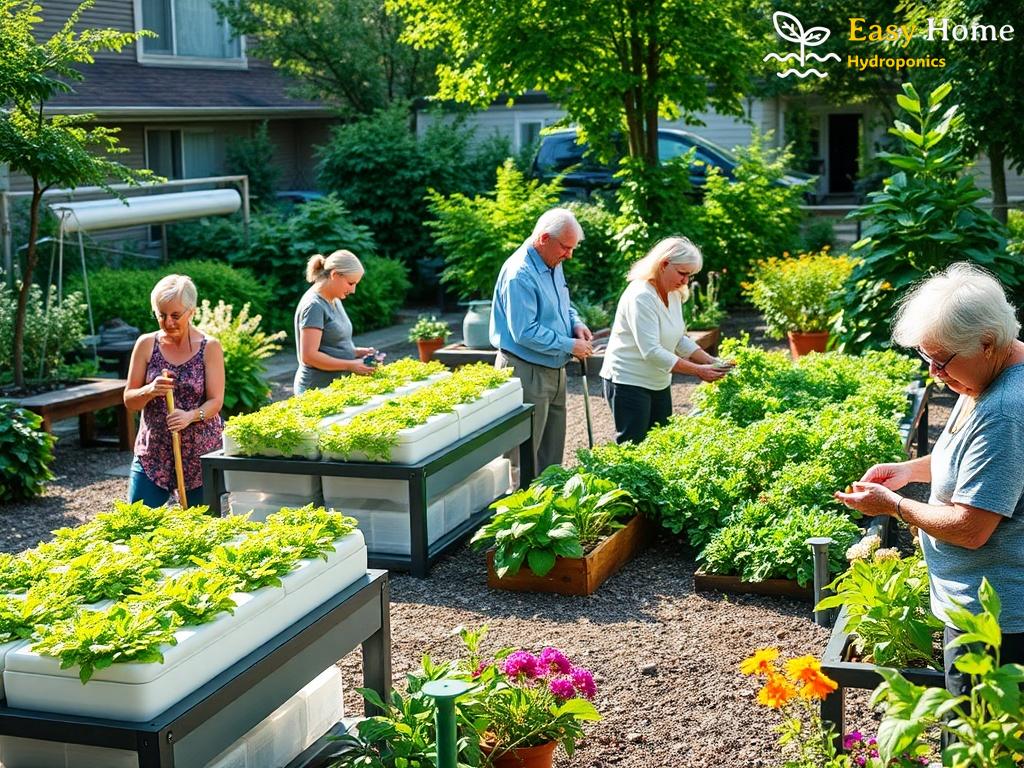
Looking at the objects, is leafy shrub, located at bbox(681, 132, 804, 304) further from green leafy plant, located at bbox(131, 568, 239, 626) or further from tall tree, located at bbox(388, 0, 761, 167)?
green leafy plant, located at bbox(131, 568, 239, 626)

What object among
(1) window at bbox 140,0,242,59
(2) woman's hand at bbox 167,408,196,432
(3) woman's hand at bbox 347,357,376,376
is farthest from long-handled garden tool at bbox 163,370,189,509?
(1) window at bbox 140,0,242,59

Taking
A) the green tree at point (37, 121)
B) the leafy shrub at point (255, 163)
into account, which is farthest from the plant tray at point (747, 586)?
the leafy shrub at point (255, 163)

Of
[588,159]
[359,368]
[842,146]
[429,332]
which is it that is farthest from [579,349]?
[842,146]

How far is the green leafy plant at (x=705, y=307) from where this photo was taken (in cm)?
1456

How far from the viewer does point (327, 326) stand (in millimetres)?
8211

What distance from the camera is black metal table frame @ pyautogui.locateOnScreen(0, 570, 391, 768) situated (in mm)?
3393

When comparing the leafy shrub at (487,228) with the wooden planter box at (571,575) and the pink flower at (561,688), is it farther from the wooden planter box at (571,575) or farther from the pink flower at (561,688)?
the pink flower at (561,688)

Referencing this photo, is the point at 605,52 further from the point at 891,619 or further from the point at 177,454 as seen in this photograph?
the point at 891,619

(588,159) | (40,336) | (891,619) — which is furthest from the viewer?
(588,159)

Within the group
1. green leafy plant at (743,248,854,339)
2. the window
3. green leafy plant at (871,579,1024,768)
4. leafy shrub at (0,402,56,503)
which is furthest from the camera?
the window

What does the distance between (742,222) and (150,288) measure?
7287 millimetres

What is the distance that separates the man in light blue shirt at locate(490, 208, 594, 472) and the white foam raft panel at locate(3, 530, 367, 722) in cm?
432

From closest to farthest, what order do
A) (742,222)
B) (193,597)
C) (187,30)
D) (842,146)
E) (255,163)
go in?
1. (193,597)
2. (742,222)
3. (255,163)
4. (187,30)
5. (842,146)

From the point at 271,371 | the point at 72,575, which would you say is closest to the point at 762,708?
the point at 72,575
